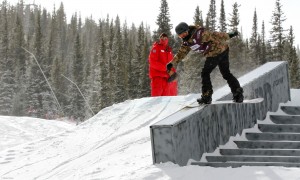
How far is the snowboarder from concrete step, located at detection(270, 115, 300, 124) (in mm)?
1125

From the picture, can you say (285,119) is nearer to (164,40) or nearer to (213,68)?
(213,68)

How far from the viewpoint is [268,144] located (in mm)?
6000

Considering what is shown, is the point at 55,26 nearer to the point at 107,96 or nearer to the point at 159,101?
the point at 107,96

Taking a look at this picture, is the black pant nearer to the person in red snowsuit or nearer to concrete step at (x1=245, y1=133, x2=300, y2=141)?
concrete step at (x1=245, y1=133, x2=300, y2=141)

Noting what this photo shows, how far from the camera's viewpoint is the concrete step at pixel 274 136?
6.13 metres

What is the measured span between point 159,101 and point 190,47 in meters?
3.71

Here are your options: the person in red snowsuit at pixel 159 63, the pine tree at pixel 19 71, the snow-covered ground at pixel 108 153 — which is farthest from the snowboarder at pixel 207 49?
the pine tree at pixel 19 71

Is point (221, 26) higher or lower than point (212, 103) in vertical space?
higher

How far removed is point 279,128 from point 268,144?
27.0 inches

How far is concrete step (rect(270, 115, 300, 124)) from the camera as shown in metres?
6.76

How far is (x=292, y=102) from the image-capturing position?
8156 mm

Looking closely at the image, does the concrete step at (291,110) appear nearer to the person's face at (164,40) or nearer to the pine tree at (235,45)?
the person's face at (164,40)

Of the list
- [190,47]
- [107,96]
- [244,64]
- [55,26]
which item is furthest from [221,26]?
[190,47]

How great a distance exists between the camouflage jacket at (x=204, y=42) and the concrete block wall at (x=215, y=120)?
842mm
